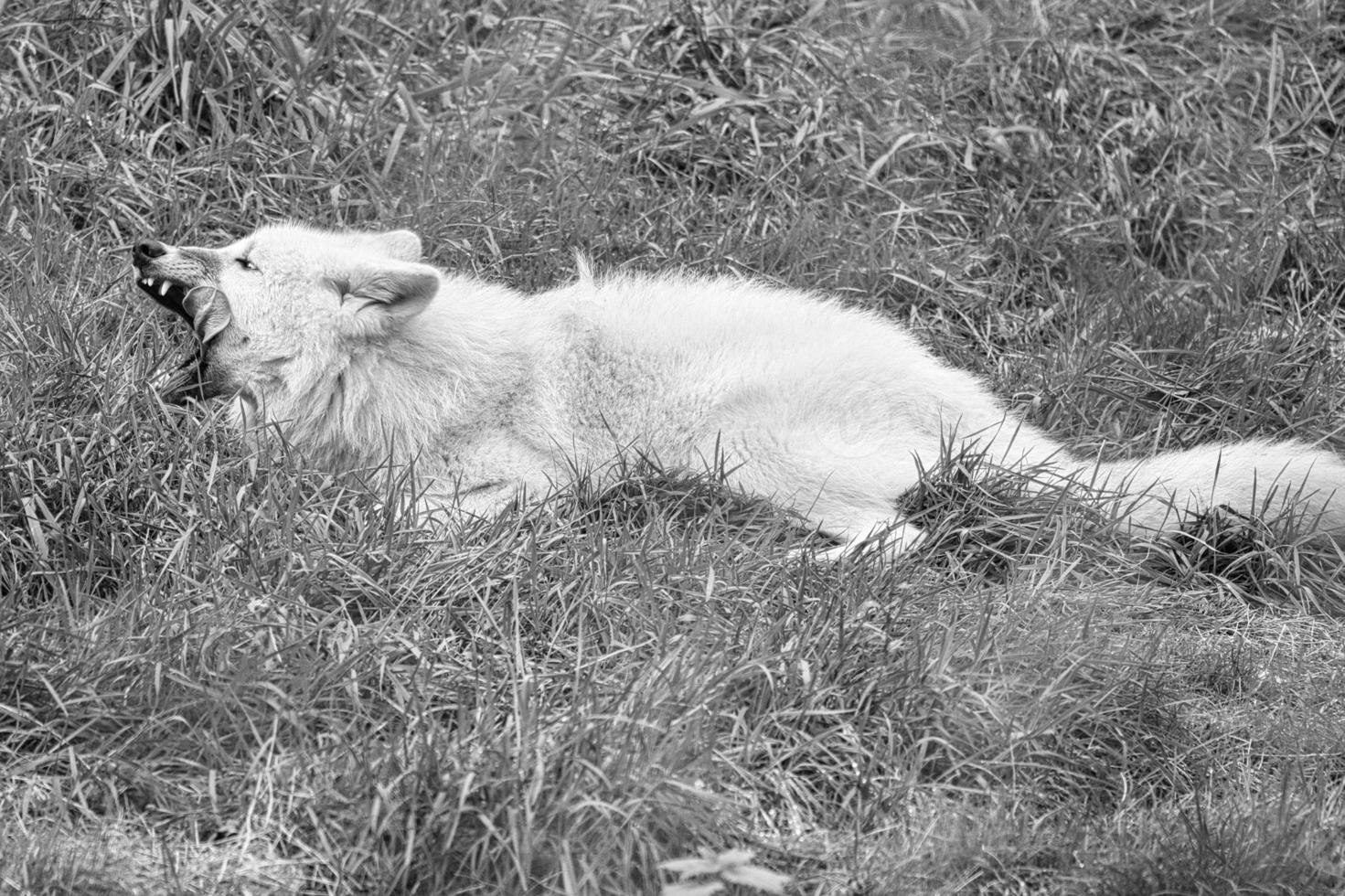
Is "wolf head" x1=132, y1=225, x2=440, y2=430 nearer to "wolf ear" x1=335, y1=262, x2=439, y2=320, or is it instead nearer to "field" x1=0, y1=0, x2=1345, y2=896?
"wolf ear" x1=335, y1=262, x2=439, y2=320

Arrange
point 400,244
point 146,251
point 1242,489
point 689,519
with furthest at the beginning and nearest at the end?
point 400,244 < point 146,251 < point 1242,489 < point 689,519

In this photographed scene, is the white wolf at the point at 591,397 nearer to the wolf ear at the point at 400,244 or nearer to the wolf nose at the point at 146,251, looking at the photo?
the wolf nose at the point at 146,251

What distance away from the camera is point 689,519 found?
4395mm

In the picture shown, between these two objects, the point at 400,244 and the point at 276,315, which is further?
the point at 400,244

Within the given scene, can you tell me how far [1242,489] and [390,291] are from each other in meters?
2.99

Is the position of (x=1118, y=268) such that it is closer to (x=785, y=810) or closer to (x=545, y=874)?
(x=785, y=810)

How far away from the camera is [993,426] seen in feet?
15.8

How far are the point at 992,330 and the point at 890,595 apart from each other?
230 cm

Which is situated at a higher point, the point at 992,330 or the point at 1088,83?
the point at 1088,83

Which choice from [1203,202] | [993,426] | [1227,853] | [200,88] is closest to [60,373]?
[200,88]

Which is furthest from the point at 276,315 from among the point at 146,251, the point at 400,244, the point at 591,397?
the point at 591,397

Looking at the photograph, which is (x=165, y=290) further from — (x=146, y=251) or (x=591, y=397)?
(x=591, y=397)

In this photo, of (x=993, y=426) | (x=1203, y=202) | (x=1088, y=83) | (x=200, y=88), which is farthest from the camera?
(x=1088, y=83)

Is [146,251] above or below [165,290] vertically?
above
